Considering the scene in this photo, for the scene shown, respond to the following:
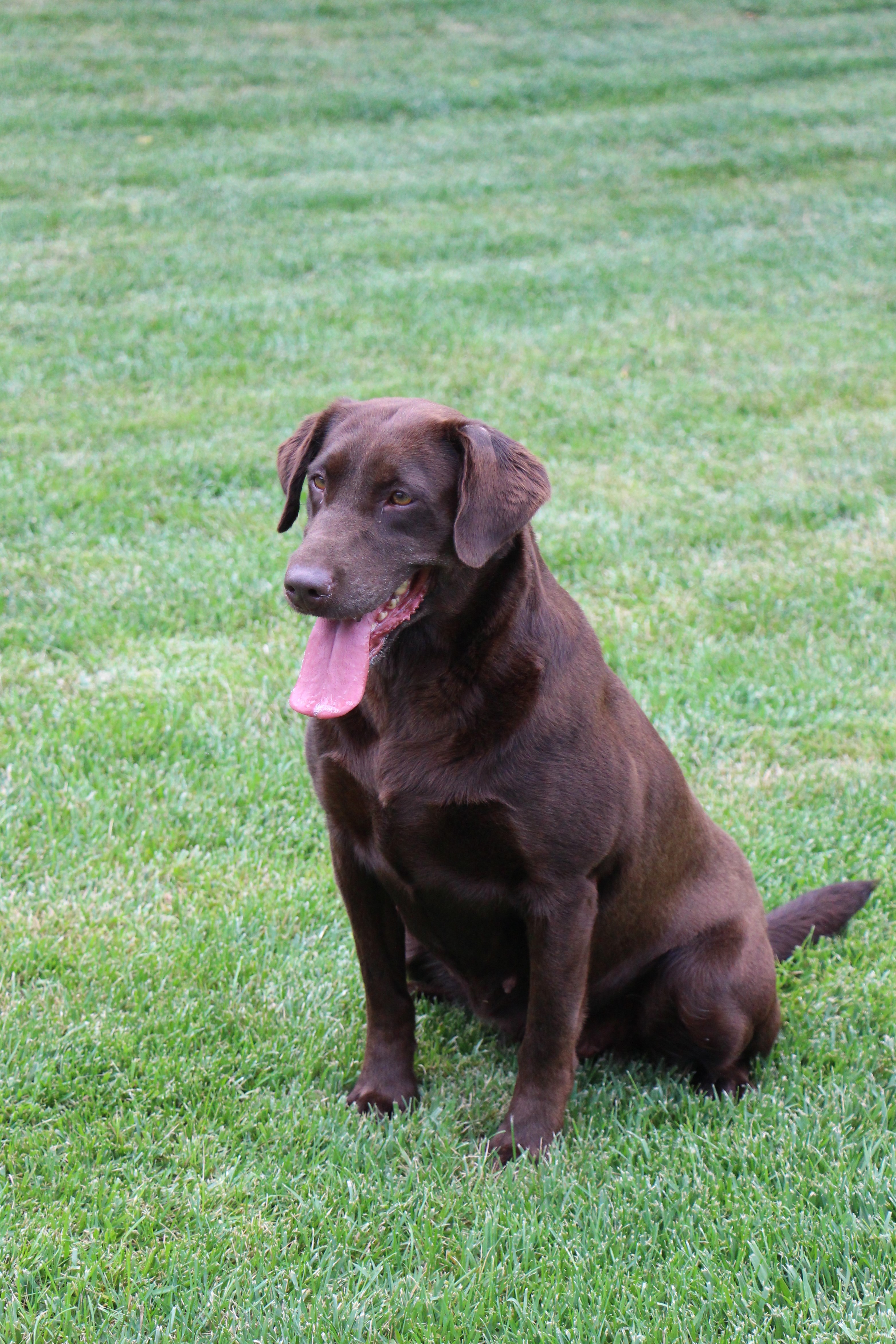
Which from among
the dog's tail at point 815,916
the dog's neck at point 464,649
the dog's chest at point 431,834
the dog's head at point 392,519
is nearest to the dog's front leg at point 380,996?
the dog's chest at point 431,834

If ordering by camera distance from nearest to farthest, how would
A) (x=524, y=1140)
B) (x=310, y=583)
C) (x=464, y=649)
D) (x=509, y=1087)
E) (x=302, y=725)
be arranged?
(x=310, y=583), (x=464, y=649), (x=524, y=1140), (x=509, y=1087), (x=302, y=725)

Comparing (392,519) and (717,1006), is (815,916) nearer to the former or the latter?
(717,1006)

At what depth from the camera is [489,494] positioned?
8.00ft

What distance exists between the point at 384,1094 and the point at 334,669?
3.36 feet

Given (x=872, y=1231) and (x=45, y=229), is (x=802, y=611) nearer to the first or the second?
(x=872, y=1231)

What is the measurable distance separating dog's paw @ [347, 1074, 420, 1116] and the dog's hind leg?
0.57 m

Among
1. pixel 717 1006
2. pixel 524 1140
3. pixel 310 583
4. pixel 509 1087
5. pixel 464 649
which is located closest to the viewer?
pixel 310 583

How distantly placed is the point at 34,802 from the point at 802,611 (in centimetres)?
306

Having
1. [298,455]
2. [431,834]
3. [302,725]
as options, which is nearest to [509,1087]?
[431,834]

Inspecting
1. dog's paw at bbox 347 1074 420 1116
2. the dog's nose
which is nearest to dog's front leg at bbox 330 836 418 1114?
dog's paw at bbox 347 1074 420 1116

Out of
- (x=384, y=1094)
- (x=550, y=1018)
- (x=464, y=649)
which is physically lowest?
(x=384, y=1094)

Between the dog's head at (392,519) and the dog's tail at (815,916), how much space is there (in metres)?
1.40

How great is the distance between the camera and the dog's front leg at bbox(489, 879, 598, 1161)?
8.44 ft

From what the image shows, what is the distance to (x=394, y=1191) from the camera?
2.47 meters
